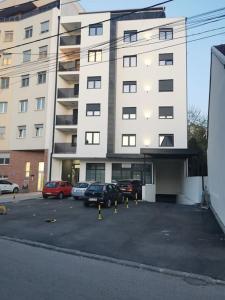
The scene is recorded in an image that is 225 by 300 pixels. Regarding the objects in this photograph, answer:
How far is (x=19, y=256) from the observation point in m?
8.83

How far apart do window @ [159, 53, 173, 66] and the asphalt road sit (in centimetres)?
3099

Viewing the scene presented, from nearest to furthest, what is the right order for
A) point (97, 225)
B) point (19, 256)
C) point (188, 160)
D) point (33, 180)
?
point (19, 256), point (97, 225), point (188, 160), point (33, 180)

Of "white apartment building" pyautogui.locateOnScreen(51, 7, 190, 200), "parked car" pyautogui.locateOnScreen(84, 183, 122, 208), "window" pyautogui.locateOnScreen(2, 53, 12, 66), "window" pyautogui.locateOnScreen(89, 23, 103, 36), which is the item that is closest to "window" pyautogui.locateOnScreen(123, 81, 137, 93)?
"white apartment building" pyautogui.locateOnScreen(51, 7, 190, 200)

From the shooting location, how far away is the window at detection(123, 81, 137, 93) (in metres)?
37.1

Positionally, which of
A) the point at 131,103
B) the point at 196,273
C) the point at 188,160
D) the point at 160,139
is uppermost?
the point at 131,103

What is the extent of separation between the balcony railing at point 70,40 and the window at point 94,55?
2293 mm

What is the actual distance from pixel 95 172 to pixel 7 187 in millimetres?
9053

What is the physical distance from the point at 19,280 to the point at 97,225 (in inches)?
329

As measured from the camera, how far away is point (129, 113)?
36688mm

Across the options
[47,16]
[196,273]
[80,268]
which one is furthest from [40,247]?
[47,16]

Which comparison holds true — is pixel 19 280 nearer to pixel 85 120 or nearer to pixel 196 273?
pixel 196 273

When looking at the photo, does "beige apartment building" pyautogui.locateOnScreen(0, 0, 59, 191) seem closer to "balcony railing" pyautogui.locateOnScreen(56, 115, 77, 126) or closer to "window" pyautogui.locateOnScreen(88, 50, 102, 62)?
"balcony railing" pyautogui.locateOnScreen(56, 115, 77, 126)

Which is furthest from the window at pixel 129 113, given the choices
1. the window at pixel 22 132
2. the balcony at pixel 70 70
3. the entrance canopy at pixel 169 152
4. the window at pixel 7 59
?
the window at pixel 7 59

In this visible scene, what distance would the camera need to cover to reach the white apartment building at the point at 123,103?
35656 mm
